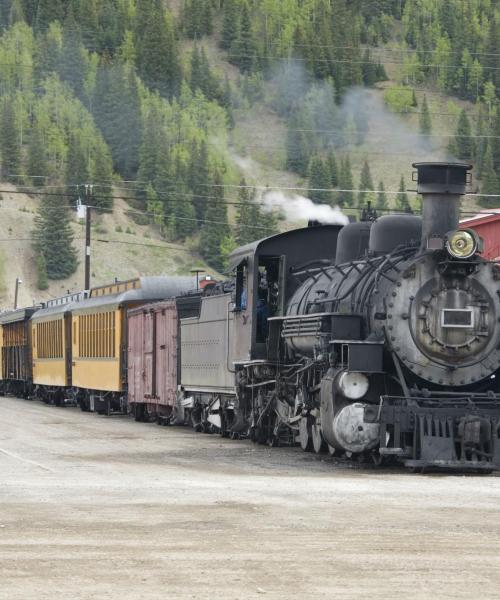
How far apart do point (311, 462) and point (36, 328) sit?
107 ft

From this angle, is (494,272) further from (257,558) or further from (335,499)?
(257,558)

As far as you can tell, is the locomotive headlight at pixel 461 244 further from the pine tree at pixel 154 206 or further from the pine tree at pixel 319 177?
the pine tree at pixel 319 177

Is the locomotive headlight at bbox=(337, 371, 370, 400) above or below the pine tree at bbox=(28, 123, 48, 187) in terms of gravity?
below

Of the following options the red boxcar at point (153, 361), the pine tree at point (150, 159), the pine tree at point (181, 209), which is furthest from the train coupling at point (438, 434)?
the pine tree at point (150, 159)

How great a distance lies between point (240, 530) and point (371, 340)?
296 inches

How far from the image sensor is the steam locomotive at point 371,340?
57.7ft

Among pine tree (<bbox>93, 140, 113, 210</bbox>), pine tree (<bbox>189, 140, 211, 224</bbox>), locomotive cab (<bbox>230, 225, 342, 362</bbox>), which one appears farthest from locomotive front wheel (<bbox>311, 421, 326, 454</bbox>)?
pine tree (<bbox>93, 140, 113, 210</bbox>)

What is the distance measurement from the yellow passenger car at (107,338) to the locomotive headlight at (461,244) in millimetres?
19591

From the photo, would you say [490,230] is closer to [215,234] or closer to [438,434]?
[438,434]

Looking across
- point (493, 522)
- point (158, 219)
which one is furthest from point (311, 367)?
point (158, 219)

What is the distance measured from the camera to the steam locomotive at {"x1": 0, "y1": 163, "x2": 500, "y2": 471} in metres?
17.6

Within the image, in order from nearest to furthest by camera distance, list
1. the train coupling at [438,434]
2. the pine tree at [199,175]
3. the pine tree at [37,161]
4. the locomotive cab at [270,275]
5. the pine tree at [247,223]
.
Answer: the train coupling at [438,434] → the locomotive cab at [270,275] → the pine tree at [247,223] → the pine tree at [199,175] → the pine tree at [37,161]

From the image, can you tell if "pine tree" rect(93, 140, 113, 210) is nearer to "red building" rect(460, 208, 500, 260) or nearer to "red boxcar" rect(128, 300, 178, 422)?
"red building" rect(460, 208, 500, 260)

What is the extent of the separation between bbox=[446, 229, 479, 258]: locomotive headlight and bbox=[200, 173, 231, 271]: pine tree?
14726cm
